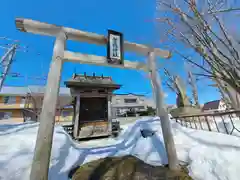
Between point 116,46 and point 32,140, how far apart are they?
130 inches

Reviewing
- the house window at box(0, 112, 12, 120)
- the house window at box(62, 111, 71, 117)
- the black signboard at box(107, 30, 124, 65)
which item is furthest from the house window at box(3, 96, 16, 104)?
the black signboard at box(107, 30, 124, 65)

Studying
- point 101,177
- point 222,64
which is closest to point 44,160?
point 101,177

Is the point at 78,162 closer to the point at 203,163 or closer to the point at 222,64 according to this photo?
the point at 203,163

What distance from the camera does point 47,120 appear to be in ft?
6.61

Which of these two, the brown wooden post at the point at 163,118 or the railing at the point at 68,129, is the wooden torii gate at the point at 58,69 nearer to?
the brown wooden post at the point at 163,118

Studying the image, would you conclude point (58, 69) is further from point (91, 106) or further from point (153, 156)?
point (91, 106)

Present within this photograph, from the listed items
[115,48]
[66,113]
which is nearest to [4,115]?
[66,113]

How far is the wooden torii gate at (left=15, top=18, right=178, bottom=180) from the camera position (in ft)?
6.16

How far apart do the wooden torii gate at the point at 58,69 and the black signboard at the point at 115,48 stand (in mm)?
133

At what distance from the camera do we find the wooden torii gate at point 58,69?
1.88 meters

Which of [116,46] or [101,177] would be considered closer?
[101,177]

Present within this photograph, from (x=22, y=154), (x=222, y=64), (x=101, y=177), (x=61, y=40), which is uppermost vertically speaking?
(x=61, y=40)

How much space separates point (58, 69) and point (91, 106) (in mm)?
4459

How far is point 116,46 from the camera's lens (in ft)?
10.3
